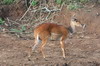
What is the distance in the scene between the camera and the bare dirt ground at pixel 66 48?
941cm

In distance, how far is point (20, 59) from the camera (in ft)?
31.3

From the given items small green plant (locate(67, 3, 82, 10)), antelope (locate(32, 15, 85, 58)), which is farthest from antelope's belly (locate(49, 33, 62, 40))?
small green plant (locate(67, 3, 82, 10))

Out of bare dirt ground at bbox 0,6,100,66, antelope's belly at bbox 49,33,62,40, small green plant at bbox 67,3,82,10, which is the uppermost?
antelope's belly at bbox 49,33,62,40

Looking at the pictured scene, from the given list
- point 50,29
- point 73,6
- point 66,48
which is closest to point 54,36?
point 50,29

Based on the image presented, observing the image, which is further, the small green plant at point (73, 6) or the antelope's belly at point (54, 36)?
the small green plant at point (73, 6)

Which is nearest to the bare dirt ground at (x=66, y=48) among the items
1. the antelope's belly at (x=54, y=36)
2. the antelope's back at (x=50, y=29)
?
the antelope's belly at (x=54, y=36)

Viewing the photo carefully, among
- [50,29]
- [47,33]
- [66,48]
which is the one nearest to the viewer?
[47,33]

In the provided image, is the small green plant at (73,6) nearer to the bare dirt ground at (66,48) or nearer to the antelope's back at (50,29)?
the bare dirt ground at (66,48)

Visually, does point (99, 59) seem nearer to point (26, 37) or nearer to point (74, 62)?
point (74, 62)

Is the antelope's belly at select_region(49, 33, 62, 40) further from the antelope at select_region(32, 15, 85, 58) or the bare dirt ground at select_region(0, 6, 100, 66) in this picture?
the bare dirt ground at select_region(0, 6, 100, 66)

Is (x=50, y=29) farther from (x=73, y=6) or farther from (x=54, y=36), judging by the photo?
(x=73, y=6)

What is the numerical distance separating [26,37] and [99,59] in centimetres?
313

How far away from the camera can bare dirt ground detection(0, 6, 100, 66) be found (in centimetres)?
941

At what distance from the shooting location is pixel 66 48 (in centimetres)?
1101
